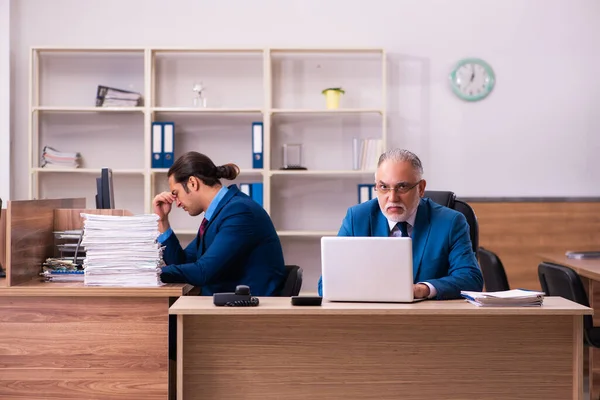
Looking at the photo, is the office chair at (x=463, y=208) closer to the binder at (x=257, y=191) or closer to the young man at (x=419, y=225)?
the young man at (x=419, y=225)

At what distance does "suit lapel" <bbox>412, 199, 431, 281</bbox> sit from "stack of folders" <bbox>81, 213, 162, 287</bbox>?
3.08ft

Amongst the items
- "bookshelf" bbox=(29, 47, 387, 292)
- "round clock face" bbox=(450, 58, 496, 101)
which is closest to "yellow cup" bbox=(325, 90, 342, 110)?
"bookshelf" bbox=(29, 47, 387, 292)

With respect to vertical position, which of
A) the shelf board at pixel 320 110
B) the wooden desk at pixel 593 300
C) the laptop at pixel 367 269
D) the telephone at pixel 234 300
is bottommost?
the wooden desk at pixel 593 300

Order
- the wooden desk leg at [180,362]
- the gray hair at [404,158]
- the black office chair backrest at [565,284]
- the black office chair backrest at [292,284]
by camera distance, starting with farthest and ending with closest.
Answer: the black office chair backrest at [565,284] < the black office chair backrest at [292,284] < the gray hair at [404,158] < the wooden desk leg at [180,362]

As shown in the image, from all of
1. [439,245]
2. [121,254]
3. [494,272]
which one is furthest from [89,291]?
[494,272]

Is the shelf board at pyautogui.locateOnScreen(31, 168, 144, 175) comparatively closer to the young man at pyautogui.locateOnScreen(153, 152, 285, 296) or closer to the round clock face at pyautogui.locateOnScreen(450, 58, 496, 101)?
the young man at pyautogui.locateOnScreen(153, 152, 285, 296)

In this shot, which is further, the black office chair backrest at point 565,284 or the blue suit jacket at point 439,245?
the black office chair backrest at point 565,284

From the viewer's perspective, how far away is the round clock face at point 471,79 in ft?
17.8

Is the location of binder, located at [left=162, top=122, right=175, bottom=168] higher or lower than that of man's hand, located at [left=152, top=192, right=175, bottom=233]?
higher

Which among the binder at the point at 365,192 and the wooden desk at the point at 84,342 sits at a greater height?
the binder at the point at 365,192

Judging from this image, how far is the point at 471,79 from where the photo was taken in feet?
17.8

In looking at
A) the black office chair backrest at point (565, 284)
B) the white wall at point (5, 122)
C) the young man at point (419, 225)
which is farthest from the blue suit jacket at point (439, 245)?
the white wall at point (5, 122)

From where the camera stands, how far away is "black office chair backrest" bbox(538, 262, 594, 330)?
3.35 meters

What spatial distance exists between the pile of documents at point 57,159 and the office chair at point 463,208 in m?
3.05
